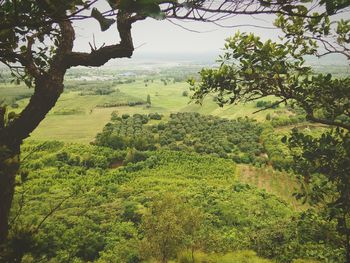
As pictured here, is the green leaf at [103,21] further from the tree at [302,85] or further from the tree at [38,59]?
the tree at [302,85]

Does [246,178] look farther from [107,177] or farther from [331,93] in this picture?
[331,93]

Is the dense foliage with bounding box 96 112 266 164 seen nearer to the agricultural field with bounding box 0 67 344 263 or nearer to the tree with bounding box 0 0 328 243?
the agricultural field with bounding box 0 67 344 263

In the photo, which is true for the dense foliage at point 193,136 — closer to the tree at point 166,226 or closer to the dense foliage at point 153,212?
the dense foliage at point 153,212

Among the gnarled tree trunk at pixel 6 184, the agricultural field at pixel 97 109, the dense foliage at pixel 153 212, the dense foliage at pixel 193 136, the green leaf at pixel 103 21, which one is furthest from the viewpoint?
the agricultural field at pixel 97 109

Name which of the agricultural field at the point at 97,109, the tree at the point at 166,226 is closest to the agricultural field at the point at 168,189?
the tree at the point at 166,226

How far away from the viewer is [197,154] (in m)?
85.1

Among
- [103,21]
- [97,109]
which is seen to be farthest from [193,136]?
[103,21]

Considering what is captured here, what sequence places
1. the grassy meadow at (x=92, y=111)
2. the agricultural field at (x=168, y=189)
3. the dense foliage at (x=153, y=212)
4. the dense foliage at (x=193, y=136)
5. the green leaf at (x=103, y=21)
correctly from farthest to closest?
the grassy meadow at (x=92, y=111) → the dense foliage at (x=193, y=136) → the agricultural field at (x=168, y=189) → the dense foliage at (x=153, y=212) → the green leaf at (x=103, y=21)

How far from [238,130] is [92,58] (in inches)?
3829

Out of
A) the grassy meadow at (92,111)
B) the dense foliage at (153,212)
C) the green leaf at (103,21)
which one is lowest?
the dense foliage at (153,212)

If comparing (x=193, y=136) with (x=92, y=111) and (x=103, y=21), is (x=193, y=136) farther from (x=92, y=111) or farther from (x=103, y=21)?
(x=103, y=21)

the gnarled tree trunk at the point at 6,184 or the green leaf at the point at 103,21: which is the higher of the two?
the green leaf at the point at 103,21

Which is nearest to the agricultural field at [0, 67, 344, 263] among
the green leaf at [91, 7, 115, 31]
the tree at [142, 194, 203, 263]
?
the tree at [142, 194, 203, 263]

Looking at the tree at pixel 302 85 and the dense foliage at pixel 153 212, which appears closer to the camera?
the tree at pixel 302 85
